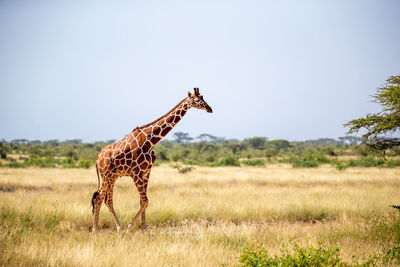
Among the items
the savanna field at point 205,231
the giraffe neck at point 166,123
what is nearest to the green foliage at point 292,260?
the savanna field at point 205,231

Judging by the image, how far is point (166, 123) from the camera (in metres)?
6.18

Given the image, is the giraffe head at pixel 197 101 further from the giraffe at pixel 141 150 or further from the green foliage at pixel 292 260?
the green foliage at pixel 292 260

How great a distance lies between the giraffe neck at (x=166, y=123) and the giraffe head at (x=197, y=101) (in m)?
0.13

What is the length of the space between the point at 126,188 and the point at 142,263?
31.7 ft

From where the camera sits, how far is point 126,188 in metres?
13.8

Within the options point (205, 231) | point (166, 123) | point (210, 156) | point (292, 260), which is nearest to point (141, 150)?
point (166, 123)

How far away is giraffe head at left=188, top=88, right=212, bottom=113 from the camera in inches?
235

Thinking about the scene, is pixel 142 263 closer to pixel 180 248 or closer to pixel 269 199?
pixel 180 248

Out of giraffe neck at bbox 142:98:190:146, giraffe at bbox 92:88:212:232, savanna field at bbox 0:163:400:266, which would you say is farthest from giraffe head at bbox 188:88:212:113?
savanna field at bbox 0:163:400:266

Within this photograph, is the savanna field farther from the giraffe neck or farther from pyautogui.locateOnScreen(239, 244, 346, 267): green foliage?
Result: the giraffe neck

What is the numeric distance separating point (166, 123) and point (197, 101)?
80cm

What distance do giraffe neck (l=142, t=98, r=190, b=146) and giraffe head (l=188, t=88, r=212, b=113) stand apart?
13cm

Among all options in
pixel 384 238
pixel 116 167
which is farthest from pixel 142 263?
pixel 384 238

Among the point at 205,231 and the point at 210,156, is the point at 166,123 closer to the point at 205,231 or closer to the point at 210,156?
the point at 205,231
